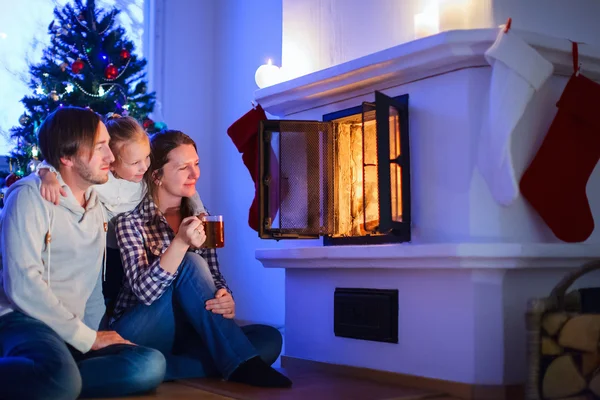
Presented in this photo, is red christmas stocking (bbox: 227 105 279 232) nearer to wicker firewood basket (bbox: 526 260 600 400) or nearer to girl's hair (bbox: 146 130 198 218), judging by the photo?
girl's hair (bbox: 146 130 198 218)

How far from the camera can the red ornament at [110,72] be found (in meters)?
3.68

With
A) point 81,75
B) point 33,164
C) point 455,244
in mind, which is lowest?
point 455,244

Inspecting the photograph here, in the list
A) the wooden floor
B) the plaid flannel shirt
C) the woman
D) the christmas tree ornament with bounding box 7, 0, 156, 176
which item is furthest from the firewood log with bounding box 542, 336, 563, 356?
the christmas tree ornament with bounding box 7, 0, 156, 176

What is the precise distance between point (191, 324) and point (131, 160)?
0.55m

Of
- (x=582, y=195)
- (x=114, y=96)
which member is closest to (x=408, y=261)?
(x=582, y=195)

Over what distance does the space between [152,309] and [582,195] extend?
1.35 m

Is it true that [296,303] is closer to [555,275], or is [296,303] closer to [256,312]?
[555,275]

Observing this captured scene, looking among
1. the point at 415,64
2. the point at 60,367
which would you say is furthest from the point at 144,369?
the point at 415,64

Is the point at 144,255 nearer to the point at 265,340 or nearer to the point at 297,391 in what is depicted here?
the point at 265,340

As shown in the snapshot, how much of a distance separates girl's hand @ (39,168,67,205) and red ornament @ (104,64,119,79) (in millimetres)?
1781

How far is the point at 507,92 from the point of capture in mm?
2082

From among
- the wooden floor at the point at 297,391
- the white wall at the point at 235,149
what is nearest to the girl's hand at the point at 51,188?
the wooden floor at the point at 297,391

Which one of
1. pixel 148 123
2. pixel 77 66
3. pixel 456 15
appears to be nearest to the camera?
pixel 456 15

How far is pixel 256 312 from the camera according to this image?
434 centimetres
